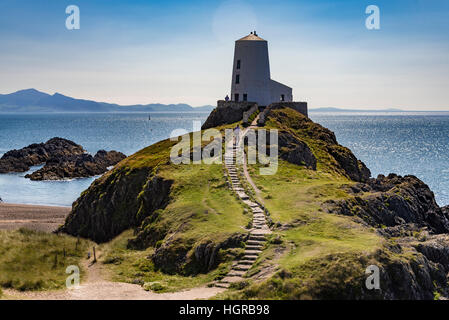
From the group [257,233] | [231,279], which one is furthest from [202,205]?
[231,279]

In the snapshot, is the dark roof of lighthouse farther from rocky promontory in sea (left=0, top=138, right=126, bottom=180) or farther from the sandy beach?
rocky promontory in sea (left=0, top=138, right=126, bottom=180)

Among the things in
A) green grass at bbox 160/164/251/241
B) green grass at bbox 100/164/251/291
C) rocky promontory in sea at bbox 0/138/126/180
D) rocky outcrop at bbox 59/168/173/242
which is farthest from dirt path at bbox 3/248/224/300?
rocky promontory in sea at bbox 0/138/126/180

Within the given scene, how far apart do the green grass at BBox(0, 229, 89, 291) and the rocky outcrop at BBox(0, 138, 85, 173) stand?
303 feet

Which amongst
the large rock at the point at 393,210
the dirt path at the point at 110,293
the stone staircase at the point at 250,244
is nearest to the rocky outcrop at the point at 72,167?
the stone staircase at the point at 250,244

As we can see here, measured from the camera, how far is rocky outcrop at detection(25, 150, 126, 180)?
111688 millimetres

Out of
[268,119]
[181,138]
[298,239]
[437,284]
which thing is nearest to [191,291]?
[298,239]

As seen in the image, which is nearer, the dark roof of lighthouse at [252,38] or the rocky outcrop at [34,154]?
the dark roof of lighthouse at [252,38]

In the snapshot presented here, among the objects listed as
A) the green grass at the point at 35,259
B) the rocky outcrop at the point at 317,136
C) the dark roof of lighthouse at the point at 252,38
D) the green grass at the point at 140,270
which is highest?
the dark roof of lighthouse at the point at 252,38

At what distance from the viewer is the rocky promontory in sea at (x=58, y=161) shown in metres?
113

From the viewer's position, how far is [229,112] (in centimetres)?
6919

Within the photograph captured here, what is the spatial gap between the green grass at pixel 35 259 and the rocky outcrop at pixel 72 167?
72.0 meters

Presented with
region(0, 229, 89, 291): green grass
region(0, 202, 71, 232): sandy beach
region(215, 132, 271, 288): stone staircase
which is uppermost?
region(215, 132, 271, 288): stone staircase

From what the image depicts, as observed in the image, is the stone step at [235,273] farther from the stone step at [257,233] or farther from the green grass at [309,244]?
the stone step at [257,233]

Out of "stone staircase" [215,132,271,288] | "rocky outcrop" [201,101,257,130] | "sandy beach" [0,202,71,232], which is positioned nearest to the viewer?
"stone staircase" [215,132,271,288]
